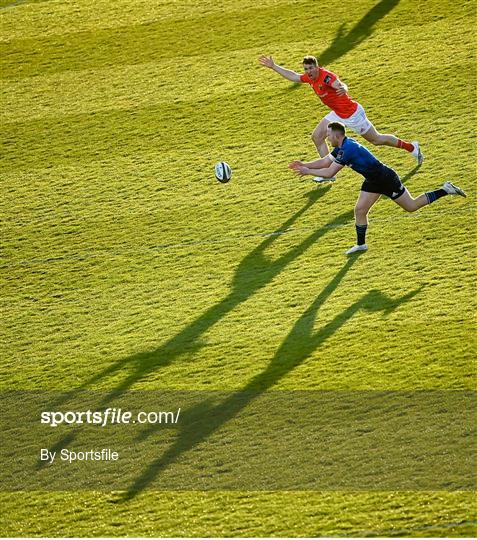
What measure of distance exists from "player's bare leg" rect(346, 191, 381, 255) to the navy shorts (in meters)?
0.07

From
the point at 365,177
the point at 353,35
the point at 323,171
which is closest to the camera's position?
the point at 365,177

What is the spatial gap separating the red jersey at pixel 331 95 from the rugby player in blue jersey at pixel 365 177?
1.75 meters

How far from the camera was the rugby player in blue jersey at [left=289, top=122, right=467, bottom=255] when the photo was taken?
12.4m

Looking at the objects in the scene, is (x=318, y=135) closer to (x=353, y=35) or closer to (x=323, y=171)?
(x=323, y=171)

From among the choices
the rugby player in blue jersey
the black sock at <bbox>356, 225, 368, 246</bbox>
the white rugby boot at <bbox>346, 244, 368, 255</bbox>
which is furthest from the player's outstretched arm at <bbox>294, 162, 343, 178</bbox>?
the white rugby boot at <bbox>346, 244, 368, 255</bbox>

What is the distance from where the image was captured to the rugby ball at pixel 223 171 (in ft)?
48.8

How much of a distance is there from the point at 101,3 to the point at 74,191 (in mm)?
6926

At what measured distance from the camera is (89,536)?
9328mm

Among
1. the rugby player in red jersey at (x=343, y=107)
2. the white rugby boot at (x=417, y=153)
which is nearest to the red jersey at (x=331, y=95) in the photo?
the rugby player in red jersey at (x=343, y=107)

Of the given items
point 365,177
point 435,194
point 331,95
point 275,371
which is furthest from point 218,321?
point 331,95

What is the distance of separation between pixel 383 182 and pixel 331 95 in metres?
2.49

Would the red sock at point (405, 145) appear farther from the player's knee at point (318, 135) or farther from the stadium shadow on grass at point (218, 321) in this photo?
the stadium shadow on grass at point (218, 321)

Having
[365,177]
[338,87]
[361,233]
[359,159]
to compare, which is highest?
[338,87]

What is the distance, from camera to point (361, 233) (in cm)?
1289
